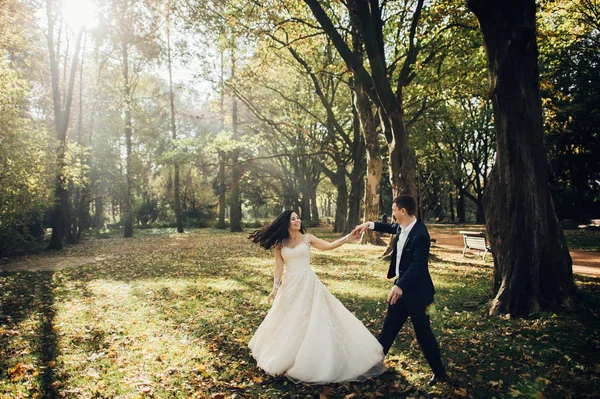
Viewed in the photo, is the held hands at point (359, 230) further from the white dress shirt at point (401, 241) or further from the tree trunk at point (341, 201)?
the tree trunk at point (341, 201)

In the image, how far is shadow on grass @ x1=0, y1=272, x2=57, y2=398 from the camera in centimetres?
509

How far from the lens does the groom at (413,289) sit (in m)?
4.33

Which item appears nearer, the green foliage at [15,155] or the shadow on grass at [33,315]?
the shadow on grass at [33,315]

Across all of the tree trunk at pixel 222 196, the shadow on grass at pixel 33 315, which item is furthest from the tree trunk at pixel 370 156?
the tree trunk at pixel 222 196

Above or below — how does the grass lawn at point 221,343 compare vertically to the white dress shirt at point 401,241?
below

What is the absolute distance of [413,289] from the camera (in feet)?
14.4

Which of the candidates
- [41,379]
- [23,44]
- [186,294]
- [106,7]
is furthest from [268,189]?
[41,379]

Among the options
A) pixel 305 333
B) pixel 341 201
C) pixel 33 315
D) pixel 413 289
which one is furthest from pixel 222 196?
pixel 413 289

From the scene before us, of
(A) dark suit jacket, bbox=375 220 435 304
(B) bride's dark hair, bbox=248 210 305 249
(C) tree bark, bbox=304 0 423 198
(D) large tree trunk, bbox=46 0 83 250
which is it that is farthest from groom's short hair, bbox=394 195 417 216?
(D) large tree trunk, bbox=46 0 83 250

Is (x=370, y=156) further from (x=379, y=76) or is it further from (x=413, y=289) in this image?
(x=413, y=289)

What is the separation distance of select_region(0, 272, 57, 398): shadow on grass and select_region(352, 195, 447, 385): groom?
14.4ft

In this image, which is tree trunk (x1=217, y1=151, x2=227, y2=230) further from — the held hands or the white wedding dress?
the white wedding dress

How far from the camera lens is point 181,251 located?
755 inches

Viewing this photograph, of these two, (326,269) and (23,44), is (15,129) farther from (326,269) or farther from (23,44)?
(326,269)
